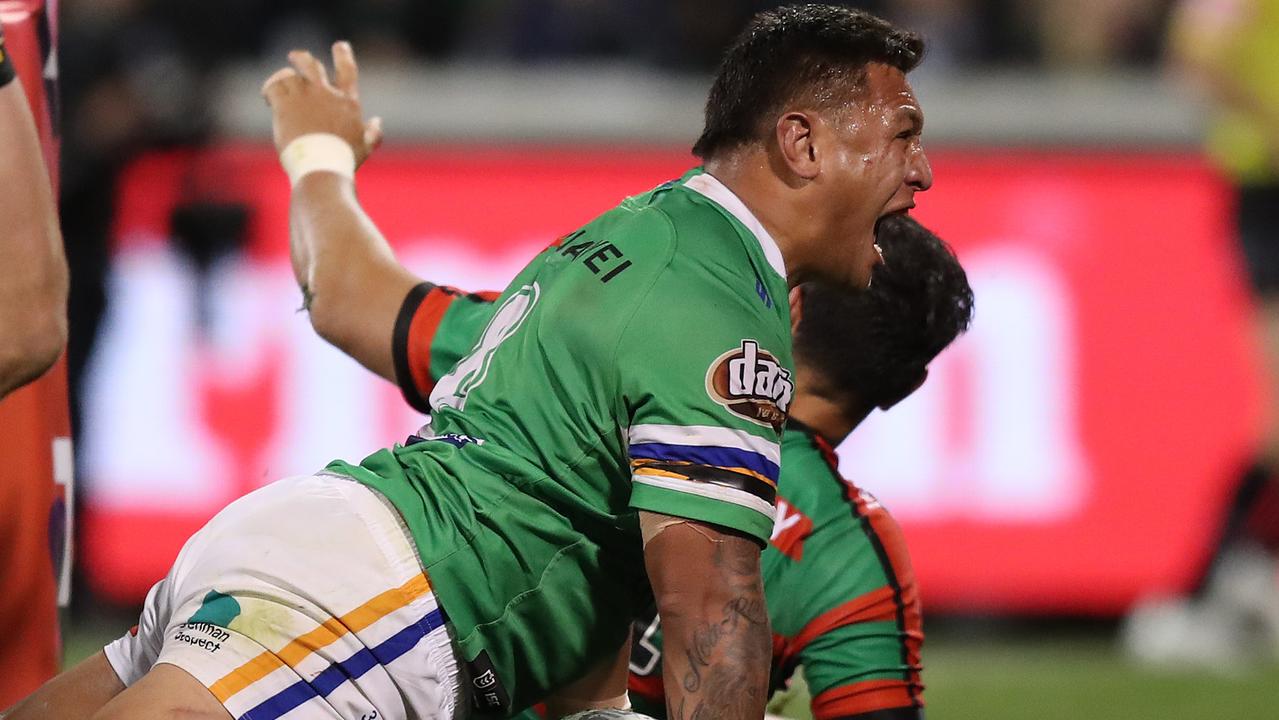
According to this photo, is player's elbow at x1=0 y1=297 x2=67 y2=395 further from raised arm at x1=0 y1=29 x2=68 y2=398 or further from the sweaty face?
the sweaty face

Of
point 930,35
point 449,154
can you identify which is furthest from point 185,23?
point 930,35

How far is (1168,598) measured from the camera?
8.48m

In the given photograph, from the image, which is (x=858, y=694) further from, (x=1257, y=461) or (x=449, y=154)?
(x=449, y=154)

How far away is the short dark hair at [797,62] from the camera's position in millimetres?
3053

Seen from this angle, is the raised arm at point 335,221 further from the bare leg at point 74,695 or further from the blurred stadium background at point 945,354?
the blurred stadium background at point 945,354

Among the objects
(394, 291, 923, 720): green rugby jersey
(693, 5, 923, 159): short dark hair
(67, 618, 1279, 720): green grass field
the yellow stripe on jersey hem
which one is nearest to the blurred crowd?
(67, 618, 1279, 720): green grass field

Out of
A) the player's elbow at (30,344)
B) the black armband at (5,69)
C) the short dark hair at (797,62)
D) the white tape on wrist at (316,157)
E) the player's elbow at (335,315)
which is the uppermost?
the short dark hair at (797,62)

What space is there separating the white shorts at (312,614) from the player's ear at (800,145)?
89cm

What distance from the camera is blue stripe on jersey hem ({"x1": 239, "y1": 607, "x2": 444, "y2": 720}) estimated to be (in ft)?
8.89

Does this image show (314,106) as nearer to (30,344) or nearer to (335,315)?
(335,315)

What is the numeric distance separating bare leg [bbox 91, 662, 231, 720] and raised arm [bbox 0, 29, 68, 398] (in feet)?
1.61

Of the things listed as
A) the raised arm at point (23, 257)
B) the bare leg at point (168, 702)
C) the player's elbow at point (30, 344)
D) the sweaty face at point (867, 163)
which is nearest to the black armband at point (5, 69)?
the raised arm at point (23, 257)

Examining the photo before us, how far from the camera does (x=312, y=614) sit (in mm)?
2764

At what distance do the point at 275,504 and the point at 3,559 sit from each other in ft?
3.40
